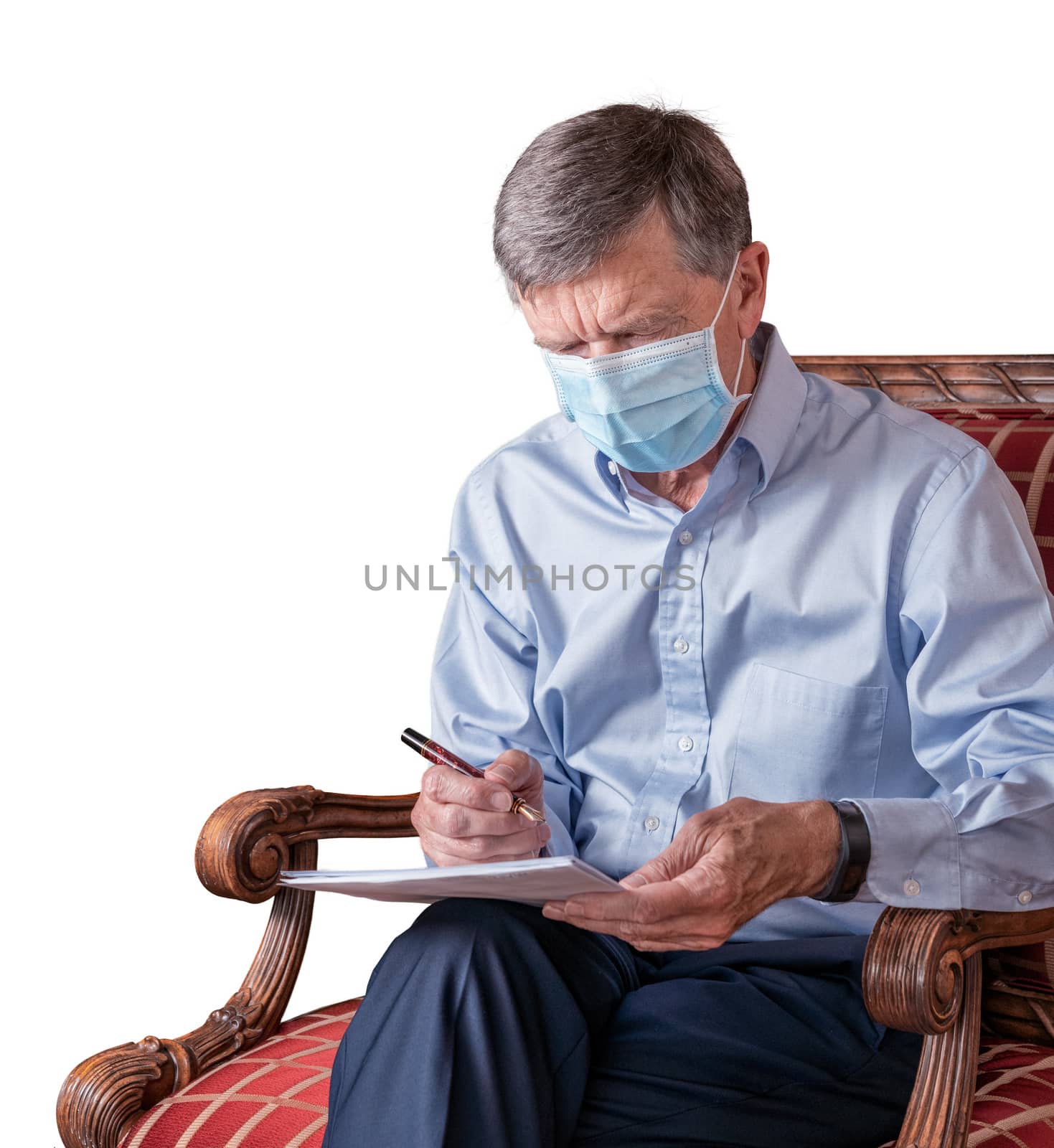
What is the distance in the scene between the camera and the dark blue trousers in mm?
1492

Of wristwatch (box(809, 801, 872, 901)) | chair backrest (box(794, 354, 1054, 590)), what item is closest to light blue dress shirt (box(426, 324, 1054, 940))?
wristwatch (box(809, 801, 872, 901))

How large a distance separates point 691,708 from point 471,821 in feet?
1.26

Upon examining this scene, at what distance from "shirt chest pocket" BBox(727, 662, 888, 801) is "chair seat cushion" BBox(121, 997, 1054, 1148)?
394 mm

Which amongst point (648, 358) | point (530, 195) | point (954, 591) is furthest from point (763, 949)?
point (530, 195)

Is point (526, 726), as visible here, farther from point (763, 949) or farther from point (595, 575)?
point (763, 949)

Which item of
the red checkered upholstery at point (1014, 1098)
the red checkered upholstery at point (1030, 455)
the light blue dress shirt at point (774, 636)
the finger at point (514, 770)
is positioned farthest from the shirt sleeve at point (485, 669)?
the red checkered upholstery at point (1030, 455)

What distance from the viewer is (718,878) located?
4.82ft

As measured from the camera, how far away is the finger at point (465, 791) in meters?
1.70

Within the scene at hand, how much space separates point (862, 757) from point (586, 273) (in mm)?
714

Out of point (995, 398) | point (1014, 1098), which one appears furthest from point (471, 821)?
point (995, 398)

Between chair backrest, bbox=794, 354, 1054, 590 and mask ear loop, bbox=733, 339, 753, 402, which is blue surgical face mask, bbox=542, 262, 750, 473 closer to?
mask ear loop, bbox=733, 339, 753, 402

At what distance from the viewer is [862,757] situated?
1.85 meters

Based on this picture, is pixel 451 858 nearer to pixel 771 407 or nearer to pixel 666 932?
pixel 666 932

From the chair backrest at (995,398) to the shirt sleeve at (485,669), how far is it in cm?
69
